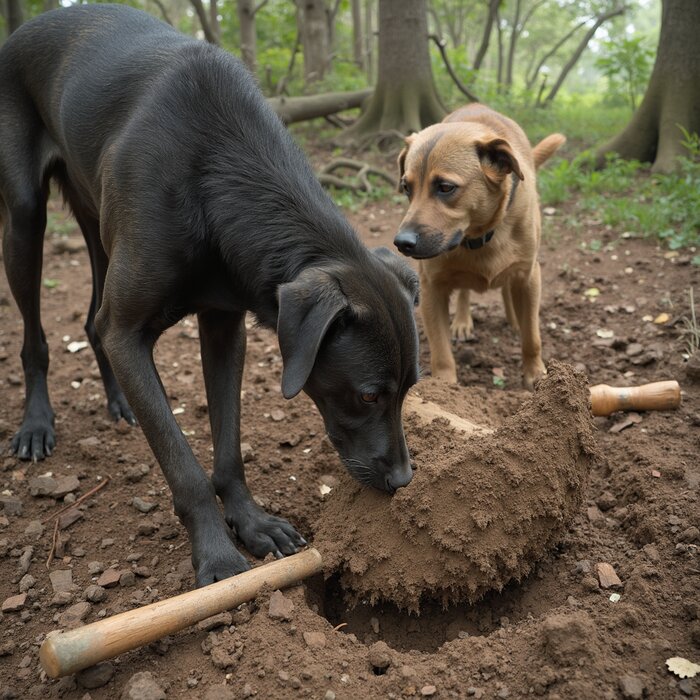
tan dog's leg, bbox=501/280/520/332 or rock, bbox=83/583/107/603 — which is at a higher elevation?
rock, bbox=83/583/107/603

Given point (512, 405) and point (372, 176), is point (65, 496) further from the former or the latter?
point (372, 176)

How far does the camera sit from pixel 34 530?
3688mm

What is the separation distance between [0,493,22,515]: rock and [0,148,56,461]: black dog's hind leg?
0.44 m

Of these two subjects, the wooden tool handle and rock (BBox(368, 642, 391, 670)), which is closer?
rock (BBox(368, 642, 391, 670))

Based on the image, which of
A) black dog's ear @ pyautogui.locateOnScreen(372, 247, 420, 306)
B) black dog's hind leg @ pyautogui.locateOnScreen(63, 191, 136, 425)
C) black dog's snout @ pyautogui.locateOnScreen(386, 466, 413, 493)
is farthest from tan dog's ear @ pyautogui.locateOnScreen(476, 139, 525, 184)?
black dog's hind leg @ pyautogui.locateOnScreen(63, 191, 136, 425)

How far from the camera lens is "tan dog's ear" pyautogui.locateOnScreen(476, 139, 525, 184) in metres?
4.64

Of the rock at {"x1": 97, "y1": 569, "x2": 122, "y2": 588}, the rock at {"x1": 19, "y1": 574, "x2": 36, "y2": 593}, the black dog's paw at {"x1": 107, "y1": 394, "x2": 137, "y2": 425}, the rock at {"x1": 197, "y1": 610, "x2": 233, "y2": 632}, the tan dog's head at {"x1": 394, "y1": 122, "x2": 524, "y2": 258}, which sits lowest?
the black dog's paw at {"x1": 107, "y1": 394, "x2": 137, "y2": 425}

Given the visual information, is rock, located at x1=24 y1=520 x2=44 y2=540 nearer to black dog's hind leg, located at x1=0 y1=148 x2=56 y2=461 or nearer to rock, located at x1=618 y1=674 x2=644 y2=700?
black dog's hind leg, located at x1=0 y1=148 x2=56 y2=461

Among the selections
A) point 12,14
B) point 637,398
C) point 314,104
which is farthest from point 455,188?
point 314,104

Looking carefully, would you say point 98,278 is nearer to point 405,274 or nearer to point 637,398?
point 405,274

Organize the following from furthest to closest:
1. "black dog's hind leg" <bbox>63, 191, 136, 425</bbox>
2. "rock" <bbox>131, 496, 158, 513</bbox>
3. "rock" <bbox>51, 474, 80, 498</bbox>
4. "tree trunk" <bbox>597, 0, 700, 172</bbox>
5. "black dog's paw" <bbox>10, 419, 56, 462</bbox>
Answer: "tree trunk" <bbox>597, 0, 700, 172</bbox>
"black dog's hind leg" <bbox>63, 191, 136, 425</bbox>
"black dog's paw" <bbox>10, 419, 56, 462</bbox>
"rock" <bbox>51, 474, 80, 498</bbox>
"rock" <bbox>131, 496, 158, 513</bbox>

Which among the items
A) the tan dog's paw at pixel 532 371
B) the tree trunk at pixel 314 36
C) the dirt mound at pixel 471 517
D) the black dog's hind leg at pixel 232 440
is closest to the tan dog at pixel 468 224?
the tan dog's paw at pixel 532 371

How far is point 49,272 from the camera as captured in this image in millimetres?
8070

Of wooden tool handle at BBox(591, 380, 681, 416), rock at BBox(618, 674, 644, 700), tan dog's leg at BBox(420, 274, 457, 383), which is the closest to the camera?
rock at BBox(618, 674, 644, 700)
